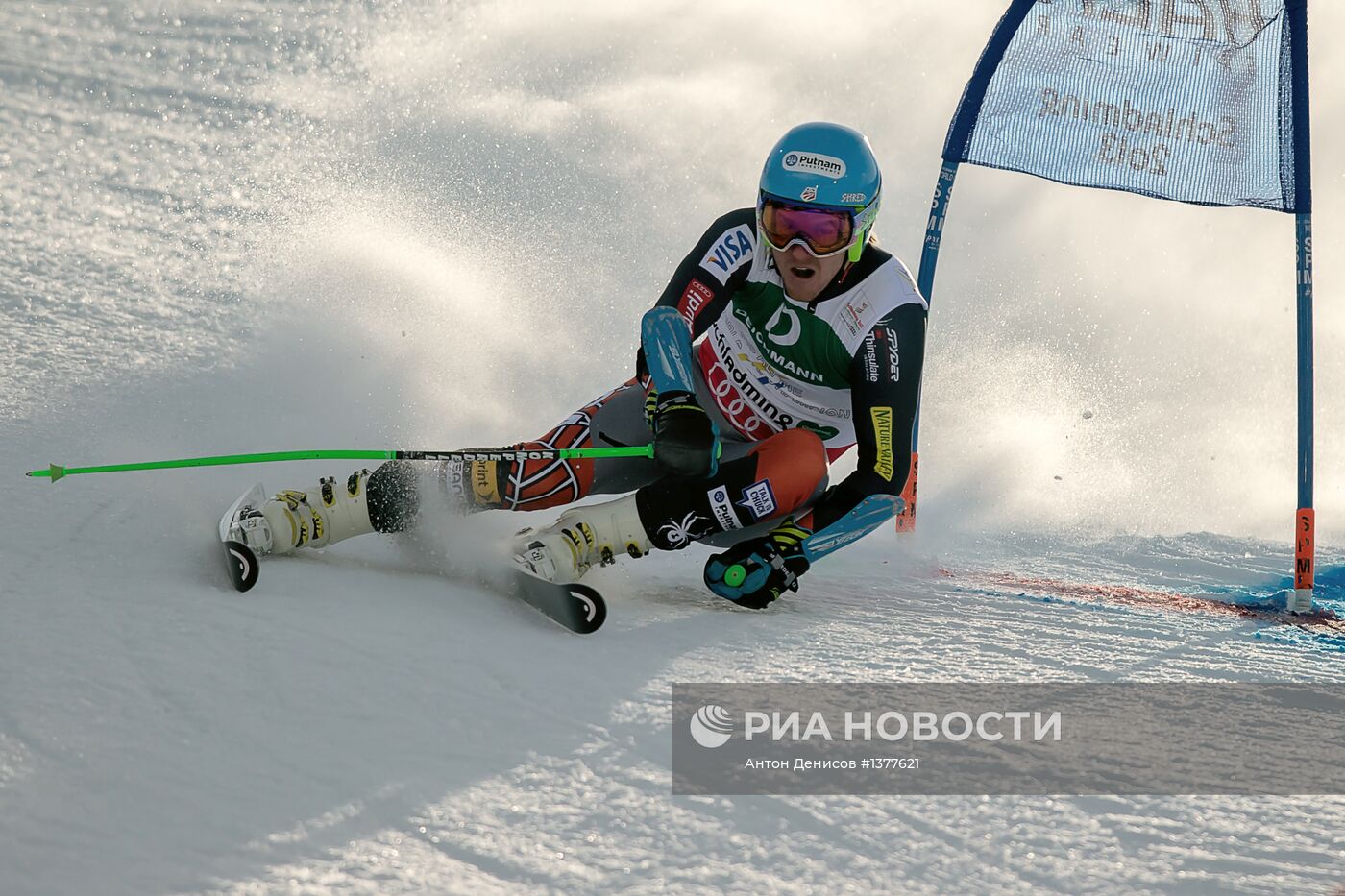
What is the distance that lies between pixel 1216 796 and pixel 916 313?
1.66 metres

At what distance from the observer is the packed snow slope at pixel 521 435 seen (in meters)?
1.96

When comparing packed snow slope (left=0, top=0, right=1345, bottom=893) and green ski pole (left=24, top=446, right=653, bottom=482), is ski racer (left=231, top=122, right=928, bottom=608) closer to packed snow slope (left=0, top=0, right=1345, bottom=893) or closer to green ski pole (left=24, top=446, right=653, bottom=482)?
green ski pole (left=24, top=446, right=653, bottom=482)

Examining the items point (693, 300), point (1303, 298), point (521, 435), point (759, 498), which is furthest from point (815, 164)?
point (521, 435)

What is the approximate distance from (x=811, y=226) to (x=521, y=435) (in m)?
2.20

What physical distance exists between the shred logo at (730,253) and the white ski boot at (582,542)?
0.80 m

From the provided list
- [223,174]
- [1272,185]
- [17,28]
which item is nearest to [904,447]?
[1272,185]

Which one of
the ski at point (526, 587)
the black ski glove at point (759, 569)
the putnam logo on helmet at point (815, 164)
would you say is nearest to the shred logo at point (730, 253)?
the putnam logo on helmet at point (815, 164)

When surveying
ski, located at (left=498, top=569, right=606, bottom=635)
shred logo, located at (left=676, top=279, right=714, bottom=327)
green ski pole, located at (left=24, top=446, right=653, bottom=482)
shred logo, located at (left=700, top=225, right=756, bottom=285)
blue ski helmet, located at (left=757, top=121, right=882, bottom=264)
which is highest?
blue ski helmet, located at (left=757, top=121, right=882, bottom=264)

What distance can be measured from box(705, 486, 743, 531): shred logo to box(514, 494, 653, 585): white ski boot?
21 cm

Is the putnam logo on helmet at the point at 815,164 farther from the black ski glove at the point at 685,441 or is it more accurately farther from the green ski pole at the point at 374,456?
the green ski pole at the point at 374,456

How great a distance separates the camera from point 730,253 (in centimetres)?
378

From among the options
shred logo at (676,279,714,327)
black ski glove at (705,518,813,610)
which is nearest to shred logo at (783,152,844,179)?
shred logo at (676,279,714,327)

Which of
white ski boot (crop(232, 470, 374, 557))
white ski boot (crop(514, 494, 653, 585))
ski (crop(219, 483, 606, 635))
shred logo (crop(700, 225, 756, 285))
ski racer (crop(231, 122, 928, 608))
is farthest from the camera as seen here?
shred logo (crop(700, 225, 756, 285))

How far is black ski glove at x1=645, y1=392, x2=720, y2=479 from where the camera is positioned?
346 centimetres
